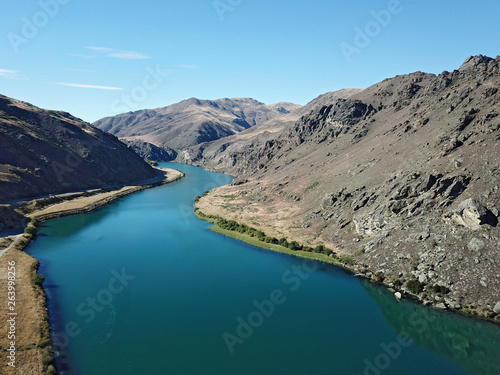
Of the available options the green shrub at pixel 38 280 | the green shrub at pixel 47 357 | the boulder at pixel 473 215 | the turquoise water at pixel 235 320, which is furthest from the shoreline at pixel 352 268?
the green shrub at pixel 47 357

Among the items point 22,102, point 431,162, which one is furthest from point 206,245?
point 22,102

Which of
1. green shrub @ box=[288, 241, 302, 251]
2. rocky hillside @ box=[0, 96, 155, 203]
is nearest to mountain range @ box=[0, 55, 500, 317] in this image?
rocky hillside @ box=[0, 96, 155, 203]

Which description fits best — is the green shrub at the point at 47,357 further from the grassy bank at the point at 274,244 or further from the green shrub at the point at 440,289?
the green shrub at the point at 440,289

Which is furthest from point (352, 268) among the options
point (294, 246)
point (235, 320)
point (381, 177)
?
point (381, 177)

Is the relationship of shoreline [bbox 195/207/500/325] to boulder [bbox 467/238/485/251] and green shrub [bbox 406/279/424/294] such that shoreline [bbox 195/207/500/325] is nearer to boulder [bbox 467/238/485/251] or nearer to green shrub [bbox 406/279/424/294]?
green shrub [bbox 406/279/424/294]

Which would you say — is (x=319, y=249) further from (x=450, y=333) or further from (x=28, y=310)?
(x=28, y=310)

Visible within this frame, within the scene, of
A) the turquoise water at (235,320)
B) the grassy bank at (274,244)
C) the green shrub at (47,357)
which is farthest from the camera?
the grassy bank at (274,244)
